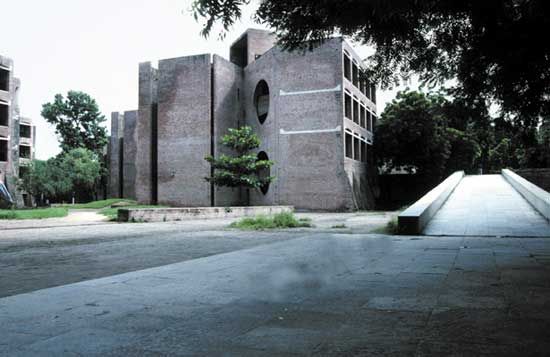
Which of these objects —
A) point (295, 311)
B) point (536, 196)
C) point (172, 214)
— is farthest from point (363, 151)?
point (295, 311)

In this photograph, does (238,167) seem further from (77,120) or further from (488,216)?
(77,120)

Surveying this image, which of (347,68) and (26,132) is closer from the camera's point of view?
(347,68)

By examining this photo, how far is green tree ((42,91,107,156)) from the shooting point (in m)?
52.2

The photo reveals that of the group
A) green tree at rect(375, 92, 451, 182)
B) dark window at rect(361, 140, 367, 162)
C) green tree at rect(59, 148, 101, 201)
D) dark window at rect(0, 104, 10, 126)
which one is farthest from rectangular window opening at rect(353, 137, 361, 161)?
dark window at rect(0, 104, 10, 126)

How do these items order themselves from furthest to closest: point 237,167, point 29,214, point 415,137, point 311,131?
point 415,137 → point 311,131 → point 237,167 → point 29,214

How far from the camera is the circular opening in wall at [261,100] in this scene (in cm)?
3459

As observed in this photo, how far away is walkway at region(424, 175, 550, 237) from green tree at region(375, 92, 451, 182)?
13519mm

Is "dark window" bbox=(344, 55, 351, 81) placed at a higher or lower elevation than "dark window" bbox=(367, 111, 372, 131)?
higher

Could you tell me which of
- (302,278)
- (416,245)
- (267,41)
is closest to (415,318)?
(302,278)

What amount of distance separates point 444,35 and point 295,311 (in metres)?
5.31

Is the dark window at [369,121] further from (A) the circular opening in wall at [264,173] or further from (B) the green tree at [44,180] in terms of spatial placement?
(B) the green tree at [44,180]

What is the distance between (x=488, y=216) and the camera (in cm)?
1299

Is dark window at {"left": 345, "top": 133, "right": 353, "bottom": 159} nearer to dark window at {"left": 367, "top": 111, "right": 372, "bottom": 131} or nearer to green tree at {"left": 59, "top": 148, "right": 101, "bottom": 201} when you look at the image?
dark window at {"left": 367, "top": 111, "right": 372, "bottom": 131}

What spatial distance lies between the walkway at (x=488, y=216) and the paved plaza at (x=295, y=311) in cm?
432
